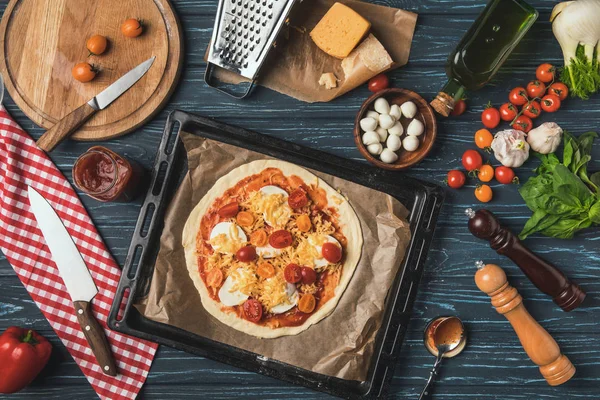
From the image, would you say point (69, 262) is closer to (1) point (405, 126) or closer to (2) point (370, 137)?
(2) point (370, 137)

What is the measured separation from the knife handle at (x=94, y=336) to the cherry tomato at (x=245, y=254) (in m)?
0.90

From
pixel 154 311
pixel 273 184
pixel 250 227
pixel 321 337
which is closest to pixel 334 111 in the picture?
pixel 273 184

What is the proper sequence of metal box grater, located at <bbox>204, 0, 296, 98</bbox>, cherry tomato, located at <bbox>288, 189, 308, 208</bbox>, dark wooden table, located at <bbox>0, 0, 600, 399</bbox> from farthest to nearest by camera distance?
dark wooden table, located at <bbox>0, 0, 600, 399</bbox> → cherry tomato, located at <bbox>288, 189, 308, 208</bbox> → metal box grater, located at <bbox>204, 0, 296, 98</bbox>

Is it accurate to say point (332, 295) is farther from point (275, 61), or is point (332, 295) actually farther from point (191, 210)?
point (275, 61)

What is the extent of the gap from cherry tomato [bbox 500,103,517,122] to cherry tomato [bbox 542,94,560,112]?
159mm

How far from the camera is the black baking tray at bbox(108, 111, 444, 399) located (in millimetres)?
3131

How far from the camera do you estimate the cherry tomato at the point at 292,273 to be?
3.12 meters

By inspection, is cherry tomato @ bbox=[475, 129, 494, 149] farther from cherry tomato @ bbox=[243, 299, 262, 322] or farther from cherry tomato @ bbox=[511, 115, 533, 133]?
cherry tomato @ bbox=[243, 299, 262, 322]

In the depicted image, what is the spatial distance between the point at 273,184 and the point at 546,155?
5.03 feet

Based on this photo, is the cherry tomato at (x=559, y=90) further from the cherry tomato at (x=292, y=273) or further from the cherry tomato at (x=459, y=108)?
the cherry tomato at (x=292, y=273)

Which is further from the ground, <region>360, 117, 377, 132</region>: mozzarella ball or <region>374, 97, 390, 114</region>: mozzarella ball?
<region>374, 97, 390, 114</region>: mozzarella ball

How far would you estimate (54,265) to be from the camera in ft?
10.8

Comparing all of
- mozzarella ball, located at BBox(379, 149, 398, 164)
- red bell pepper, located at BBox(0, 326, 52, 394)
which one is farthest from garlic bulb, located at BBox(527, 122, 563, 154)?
red bell pepper, located at BBox(0, 326, 52, 394)

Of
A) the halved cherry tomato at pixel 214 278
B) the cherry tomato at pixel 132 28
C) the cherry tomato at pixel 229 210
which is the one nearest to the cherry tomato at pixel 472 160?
the cherry tomato at pixel 229 210
